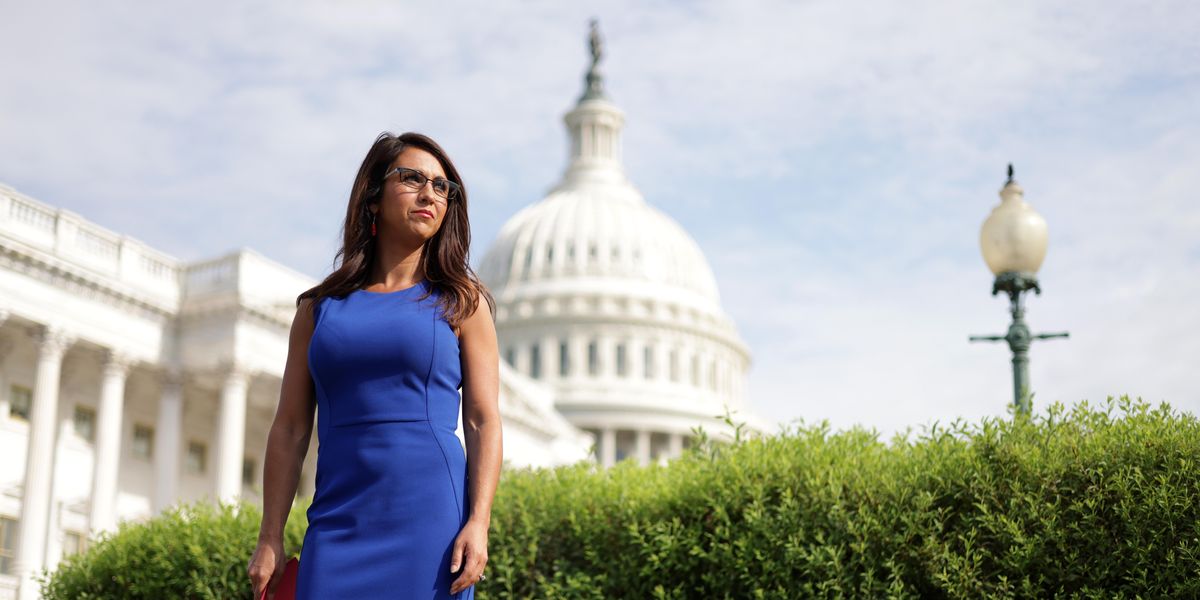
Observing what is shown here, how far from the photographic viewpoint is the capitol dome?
4560 inches

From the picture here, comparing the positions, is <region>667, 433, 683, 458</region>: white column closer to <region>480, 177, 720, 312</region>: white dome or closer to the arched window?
the arched window

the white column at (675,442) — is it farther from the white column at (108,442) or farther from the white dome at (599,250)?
the white column at (108,442)

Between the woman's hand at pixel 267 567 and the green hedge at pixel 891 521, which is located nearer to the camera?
the woman's hand at pixel 267 567

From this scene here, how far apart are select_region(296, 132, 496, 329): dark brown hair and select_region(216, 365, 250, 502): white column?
44.5m

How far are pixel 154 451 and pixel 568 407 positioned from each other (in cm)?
6332

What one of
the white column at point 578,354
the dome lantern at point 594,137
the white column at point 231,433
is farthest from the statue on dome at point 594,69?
the white column at point 231,433

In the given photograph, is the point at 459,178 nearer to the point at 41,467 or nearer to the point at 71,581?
the point at 71,581

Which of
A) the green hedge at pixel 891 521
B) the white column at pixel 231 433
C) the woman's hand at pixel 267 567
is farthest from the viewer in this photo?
the white column at pixel 231 433

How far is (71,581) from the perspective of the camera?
22.2 metres

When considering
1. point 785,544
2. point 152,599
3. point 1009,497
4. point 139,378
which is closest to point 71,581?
point 152,599

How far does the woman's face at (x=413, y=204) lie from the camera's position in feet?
18.0

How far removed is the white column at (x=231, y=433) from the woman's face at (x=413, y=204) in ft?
146

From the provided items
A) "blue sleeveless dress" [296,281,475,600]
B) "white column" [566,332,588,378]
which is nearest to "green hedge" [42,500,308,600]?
"blue sleeveless dress" [296,281,475,600]

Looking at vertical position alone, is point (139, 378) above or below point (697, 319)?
below
